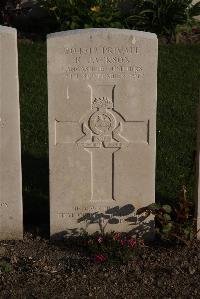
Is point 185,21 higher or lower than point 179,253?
higher

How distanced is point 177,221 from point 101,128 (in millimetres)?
997

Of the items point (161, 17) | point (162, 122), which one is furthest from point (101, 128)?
point (161, 17)

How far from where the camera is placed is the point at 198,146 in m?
5.26

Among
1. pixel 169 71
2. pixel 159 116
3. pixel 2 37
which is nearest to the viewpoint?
pixel 2 37

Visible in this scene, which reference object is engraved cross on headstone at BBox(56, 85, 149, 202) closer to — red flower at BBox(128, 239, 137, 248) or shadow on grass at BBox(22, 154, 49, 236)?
red flower at BBox(128, 239, 137, 248)

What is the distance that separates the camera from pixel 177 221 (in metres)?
5.44

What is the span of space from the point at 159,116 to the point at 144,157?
289 cm

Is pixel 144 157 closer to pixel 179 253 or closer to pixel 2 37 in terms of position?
pixel 179 253

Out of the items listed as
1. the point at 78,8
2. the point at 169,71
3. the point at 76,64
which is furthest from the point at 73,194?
the point at 78,8

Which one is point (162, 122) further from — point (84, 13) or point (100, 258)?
point (84, 13)

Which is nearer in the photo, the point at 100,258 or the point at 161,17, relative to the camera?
the point at 100,258

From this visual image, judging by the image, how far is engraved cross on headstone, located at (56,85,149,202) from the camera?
5148mm

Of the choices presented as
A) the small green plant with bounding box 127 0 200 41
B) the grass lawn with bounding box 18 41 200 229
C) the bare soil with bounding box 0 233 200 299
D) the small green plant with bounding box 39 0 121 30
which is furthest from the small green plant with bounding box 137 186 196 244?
the small green plant with bounding box 127 0 200 41

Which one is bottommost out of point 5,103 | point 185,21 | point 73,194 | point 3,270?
point 3,270
